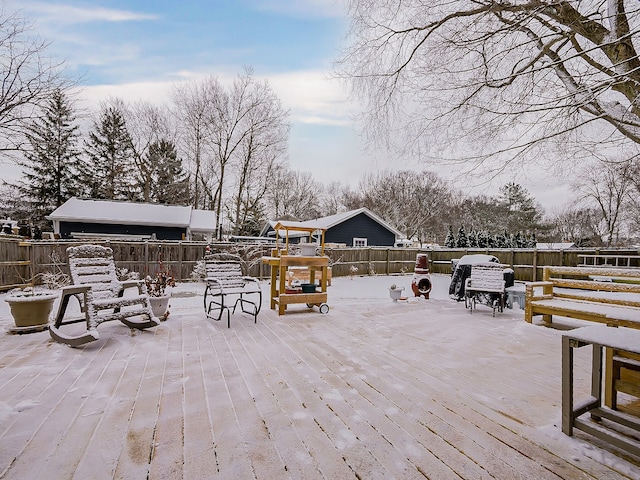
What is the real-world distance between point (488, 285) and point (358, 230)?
13.5 m

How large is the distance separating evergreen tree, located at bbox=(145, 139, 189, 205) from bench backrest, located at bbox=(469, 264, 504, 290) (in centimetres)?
2117

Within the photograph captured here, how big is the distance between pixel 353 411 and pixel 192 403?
3.81 feet

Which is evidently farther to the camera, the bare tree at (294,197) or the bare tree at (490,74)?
the bare tree at (294,197)

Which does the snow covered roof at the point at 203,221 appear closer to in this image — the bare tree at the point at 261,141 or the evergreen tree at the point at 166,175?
the bare tree at the point at 261,141

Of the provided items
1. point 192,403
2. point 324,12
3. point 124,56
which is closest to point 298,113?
point 124,56

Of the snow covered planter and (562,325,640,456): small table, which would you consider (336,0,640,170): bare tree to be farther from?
the snow covered planter

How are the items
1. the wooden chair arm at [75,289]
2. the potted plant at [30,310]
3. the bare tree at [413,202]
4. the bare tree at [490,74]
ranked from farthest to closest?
the bare tree at [413,202] < the potted plant at [30,310] < the bare tree at [490,74] < the wooden chair arm at [75,289]

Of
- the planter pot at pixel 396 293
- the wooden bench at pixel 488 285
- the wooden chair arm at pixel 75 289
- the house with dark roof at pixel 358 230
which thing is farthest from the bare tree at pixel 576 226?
the wooden chair arm at pixel 75 289

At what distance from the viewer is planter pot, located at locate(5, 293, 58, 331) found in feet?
13.1

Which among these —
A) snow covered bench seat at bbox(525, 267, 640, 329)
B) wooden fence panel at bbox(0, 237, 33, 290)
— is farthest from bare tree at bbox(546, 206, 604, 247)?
A: wooden fence panel at bbox(0, 237, 33, 290)

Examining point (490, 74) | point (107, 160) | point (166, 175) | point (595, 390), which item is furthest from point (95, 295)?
point (107, 160)

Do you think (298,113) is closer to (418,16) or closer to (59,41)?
(59,41)

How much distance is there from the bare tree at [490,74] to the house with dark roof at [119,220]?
1284 centimetres

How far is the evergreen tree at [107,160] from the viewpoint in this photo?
21.7 metres
